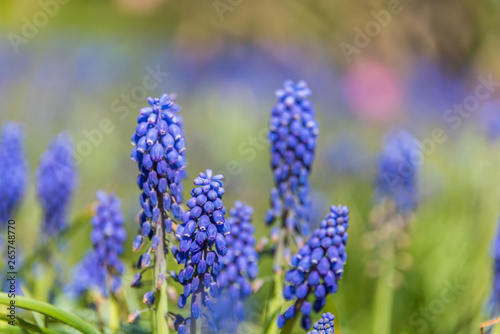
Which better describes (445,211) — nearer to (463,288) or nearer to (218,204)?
(463,288)

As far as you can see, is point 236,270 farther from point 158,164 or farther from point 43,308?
point 43,308

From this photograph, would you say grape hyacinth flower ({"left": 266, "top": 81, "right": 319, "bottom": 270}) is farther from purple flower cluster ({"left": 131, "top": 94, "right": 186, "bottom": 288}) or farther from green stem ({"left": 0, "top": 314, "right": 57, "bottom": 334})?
green stem ({"left": 0, "top": 314, "right": 57, "bottom": 334})

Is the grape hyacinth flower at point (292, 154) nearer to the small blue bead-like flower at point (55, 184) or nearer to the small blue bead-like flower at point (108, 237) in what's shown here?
the small blue bead-like flower at point (108, 237)

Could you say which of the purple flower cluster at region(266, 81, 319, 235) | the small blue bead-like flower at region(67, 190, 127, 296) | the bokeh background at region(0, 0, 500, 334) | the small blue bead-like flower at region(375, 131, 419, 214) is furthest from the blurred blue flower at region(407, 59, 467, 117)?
the small blue bead-like flower at region(67, 190, 127, 296)

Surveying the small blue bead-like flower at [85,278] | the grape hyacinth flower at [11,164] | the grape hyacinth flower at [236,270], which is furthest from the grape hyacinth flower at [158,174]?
the grape hyacinth flower at [11,164]

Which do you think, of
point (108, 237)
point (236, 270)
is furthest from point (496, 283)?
point (108, 237)
